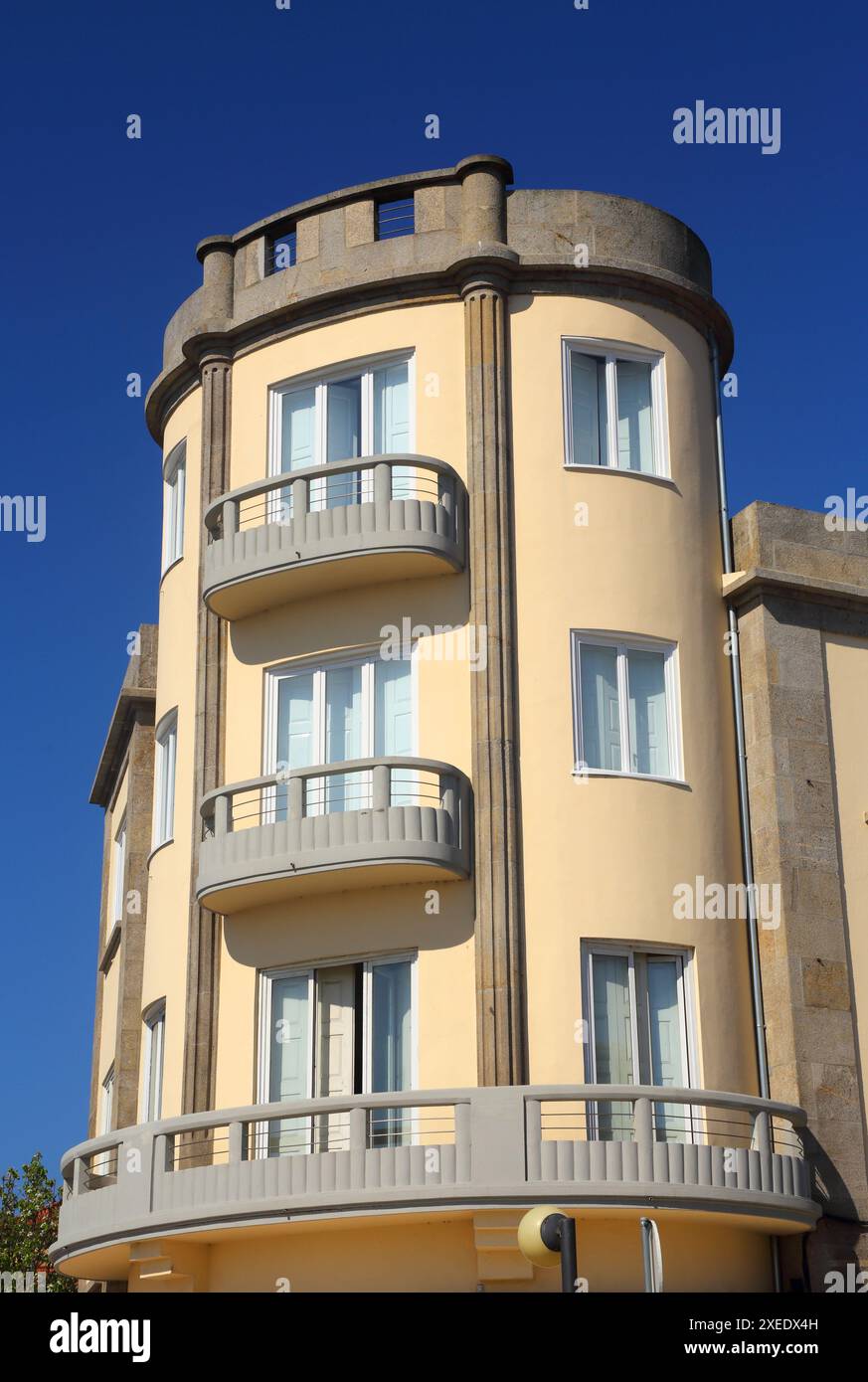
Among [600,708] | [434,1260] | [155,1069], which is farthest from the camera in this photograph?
[155,1069]

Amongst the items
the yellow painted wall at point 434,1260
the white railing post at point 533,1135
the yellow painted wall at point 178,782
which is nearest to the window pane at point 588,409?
the yellow painted wall at point 178,782

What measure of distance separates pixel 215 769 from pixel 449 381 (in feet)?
20.8

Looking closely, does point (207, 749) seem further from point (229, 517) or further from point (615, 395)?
point (615, 395)

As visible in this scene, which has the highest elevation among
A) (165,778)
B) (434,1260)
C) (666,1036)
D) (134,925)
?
(165,778)

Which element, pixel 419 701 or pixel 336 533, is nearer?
pixel 419 701

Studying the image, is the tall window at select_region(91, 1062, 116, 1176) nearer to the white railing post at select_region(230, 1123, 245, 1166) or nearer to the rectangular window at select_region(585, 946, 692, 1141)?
the white railing post at select_region(230, 1123, 245, 1166)

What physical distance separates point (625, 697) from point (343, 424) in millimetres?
5856

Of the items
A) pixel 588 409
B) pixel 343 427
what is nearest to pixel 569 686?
pixel 588 409

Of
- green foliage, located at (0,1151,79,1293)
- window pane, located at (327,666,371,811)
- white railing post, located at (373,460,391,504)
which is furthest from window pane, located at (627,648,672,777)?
green foliage, located at (0,1151,79,1293)

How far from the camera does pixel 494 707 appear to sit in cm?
2370

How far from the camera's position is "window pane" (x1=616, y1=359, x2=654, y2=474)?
25875mm

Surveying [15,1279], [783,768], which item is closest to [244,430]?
[783,768]

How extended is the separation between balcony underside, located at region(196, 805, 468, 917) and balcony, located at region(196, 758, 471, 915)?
1cm
